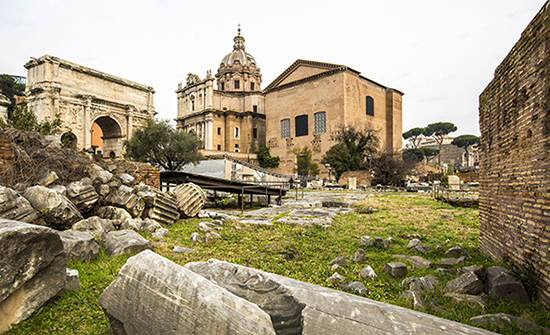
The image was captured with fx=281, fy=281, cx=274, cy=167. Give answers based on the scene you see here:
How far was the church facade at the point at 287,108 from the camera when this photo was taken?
37812 mm

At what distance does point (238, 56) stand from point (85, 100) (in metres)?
33.0

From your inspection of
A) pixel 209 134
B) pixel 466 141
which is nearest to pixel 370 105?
pixel 209 134

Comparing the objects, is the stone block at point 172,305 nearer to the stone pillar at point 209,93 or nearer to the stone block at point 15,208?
the stone block at point 15,208

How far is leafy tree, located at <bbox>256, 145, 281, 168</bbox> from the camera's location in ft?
140

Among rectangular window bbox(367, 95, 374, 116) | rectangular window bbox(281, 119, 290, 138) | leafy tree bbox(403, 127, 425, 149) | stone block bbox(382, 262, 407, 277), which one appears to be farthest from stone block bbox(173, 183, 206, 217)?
leafy tree bbox(403, 127, 425, 149)

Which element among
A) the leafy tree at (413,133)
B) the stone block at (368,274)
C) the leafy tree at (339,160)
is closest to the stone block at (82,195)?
the stone block at (368,274)

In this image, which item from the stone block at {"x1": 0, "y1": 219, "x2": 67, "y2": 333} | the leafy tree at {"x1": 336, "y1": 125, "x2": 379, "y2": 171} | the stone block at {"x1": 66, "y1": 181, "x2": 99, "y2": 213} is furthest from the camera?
the leafy tree at {"x1": 336, "y1": 125, "x2": 379, "y2": 171}

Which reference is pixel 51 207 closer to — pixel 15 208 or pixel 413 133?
pixel 15 208

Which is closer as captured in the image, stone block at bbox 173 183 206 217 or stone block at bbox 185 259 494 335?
stone block at bbox 185 259 494 335

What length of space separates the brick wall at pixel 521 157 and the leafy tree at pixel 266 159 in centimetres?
3803

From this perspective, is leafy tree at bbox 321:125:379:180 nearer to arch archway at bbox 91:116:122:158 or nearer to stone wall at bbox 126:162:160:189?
arch archway at bbox 91:116:122:158

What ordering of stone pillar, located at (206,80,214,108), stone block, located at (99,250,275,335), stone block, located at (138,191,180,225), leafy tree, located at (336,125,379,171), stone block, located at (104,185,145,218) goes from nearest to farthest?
stone block, located at (99,250,275,335) < stone block, located at (104,185,145,218) < stone block, located at (138,191,180,225) < leafy tree, located at (336,125,379,171) < stone pillar, located at (206,80,214,108)

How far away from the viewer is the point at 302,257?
4387 millimetres

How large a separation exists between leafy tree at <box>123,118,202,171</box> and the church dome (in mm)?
32690
